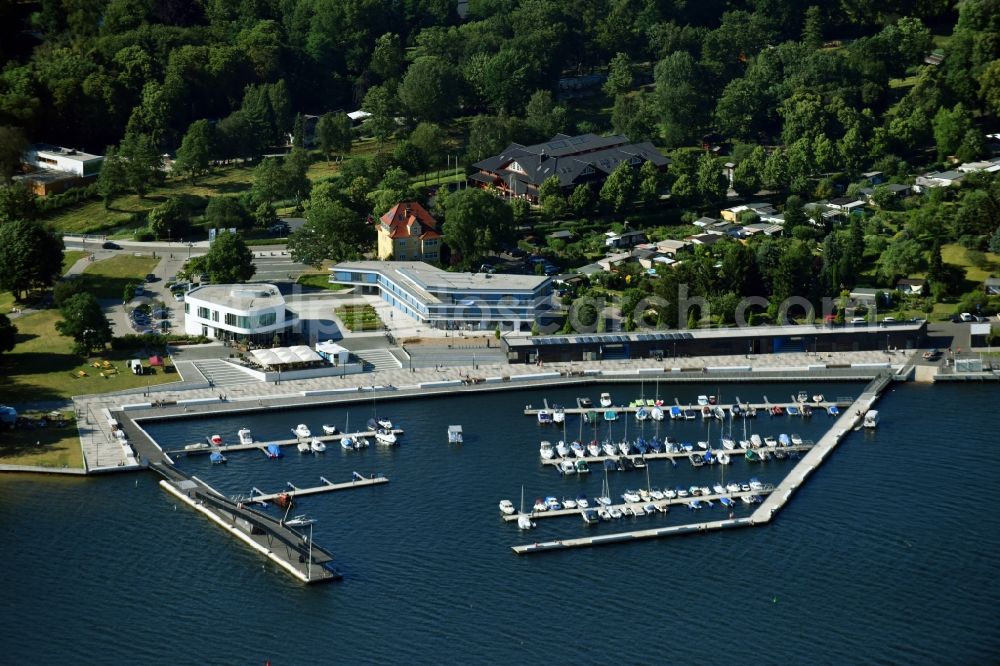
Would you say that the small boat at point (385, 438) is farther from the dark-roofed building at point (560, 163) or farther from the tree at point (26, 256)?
the dark-roofed building at point (560, 163)

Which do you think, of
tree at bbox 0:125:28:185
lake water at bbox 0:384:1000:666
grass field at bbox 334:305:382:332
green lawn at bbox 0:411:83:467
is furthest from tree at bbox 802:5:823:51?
green lawn at bbox 0:411:83:467

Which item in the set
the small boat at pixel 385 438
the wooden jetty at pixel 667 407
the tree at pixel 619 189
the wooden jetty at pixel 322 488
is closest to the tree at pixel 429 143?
the tree at pixel 619 189

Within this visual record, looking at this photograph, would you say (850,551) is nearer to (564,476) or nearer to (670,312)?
(564,476)

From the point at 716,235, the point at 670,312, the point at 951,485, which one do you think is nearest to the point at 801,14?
the point at 716,235

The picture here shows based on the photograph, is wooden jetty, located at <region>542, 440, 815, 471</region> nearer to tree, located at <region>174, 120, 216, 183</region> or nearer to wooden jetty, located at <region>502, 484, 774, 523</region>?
wooden jetty, located at <region>502, 484, 774, 523</region>

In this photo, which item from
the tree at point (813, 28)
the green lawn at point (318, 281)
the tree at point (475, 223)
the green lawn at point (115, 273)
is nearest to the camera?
the green lawn at point (115, 273)

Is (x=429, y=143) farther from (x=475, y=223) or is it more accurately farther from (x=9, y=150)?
(x=9, y=150)

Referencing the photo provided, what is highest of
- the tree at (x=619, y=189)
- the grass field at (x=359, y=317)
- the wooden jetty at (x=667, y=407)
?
the tree at (x=619, y=189)
